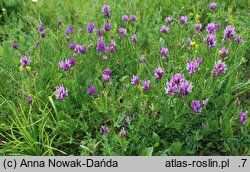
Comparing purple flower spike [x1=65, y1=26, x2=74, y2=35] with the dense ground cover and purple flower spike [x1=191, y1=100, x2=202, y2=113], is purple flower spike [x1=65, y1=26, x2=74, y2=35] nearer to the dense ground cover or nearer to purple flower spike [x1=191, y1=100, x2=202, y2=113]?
the dense ground cover

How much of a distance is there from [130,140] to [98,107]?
268 millimetres

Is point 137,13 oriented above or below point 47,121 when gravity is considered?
above

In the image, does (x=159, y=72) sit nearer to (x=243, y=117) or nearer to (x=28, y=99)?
(x=243, y=117)

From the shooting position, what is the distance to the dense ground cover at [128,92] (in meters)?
2.26

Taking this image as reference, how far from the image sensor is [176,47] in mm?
2938

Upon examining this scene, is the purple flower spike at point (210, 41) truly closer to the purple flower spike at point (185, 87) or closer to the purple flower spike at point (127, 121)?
the purple flower spike at point (185, 87)

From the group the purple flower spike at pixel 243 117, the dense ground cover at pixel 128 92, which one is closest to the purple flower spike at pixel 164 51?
the dense ground cover at pixel 128 92

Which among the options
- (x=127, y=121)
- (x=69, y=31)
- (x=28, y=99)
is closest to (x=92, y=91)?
(x=127, y=121)

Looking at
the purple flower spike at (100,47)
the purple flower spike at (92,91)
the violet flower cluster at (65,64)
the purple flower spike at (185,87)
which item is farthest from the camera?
the purple flower spike at (100,47)

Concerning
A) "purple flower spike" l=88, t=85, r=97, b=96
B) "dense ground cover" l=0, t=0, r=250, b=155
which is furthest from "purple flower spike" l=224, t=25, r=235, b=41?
"purple flower spike" l=88, t=85, r=97, b=96

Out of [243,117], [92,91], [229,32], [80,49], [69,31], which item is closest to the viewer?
[243,117]

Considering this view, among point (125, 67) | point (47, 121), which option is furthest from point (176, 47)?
point (47, 121)

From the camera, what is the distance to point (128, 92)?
2.42m
